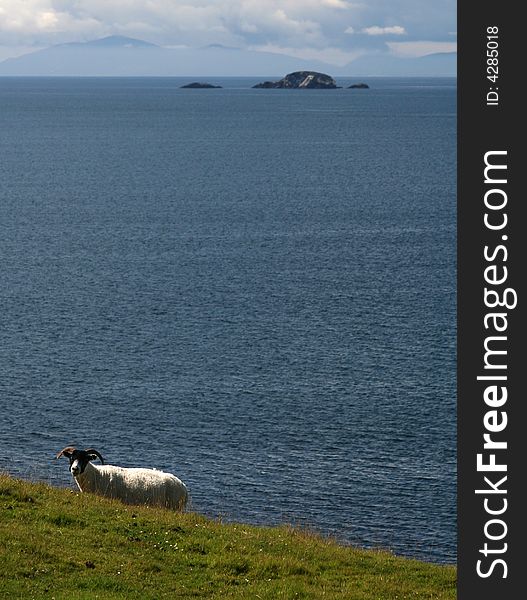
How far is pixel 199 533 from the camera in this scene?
87.4ft

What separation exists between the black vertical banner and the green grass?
402 inches

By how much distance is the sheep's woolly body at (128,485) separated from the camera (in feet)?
110

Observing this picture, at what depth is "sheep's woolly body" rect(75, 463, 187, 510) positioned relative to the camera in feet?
110

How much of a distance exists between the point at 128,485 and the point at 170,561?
9.56m

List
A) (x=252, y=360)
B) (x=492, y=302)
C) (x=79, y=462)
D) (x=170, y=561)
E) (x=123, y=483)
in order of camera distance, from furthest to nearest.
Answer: (x=252, y=360) < (x=123, y=483) < (x=79, y=462) < (x=170, y=561) < (x=492, y=302)

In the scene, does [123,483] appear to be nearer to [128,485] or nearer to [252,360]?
[128,485]

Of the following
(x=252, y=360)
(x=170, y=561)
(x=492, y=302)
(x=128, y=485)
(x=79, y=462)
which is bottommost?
(x=252, y=360)

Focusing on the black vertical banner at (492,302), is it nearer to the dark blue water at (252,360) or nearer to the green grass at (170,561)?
the green grass at (170,561)

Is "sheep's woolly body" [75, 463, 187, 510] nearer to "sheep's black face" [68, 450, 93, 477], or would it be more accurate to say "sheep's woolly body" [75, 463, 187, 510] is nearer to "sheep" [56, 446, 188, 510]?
"sheep" [56, 446, 188, 510]

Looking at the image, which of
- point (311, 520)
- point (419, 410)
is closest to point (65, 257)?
point (419, 410)

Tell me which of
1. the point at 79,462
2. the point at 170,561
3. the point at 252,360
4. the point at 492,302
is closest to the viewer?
the point at 492,302

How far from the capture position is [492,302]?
12.9 m

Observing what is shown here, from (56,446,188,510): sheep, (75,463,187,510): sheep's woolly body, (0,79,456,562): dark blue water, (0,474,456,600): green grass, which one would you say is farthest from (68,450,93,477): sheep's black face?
(0,79,456,562): dark blue water

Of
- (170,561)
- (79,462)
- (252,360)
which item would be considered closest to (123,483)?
(79,462)
